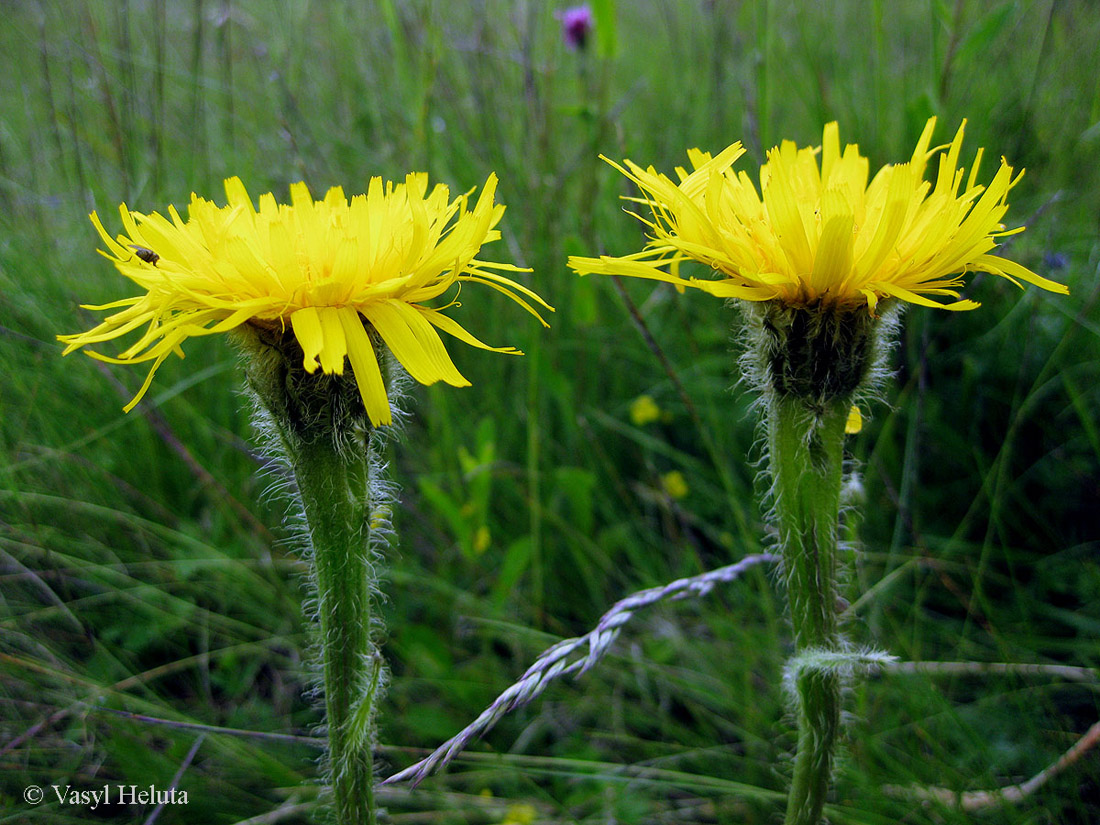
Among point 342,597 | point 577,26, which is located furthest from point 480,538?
point 577,26

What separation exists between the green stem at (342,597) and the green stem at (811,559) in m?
0.67

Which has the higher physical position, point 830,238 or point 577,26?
point 577,26

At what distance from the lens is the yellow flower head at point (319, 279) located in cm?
101

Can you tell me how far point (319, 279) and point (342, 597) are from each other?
0.49 meters

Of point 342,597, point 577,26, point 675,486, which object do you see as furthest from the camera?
point 577,26

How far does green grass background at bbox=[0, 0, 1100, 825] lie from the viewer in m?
1.81

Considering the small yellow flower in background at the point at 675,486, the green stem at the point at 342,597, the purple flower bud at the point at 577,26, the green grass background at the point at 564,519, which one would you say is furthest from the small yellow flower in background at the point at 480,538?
the purple flower bud at the point at 577,26

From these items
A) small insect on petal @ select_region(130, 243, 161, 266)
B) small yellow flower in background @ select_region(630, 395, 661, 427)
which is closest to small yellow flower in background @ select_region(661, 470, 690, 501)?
small yellow flower in background @ select_region(630, 395, 661, 427)

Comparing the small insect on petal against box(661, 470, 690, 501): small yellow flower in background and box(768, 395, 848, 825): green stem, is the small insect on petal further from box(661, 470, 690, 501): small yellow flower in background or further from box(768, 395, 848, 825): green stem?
box(661, 470, 690, 501): small yellow flower in background

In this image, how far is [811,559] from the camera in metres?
1.19

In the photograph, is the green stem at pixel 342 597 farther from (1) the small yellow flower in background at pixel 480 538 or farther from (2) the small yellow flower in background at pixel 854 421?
(1) the small yellow flower in background at pixel 480 538

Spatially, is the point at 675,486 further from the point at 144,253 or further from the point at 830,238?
the point at 144,253

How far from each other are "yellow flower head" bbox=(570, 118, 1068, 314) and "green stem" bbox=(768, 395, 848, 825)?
0.20m

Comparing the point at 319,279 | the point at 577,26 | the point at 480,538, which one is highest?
the point at 577,26
